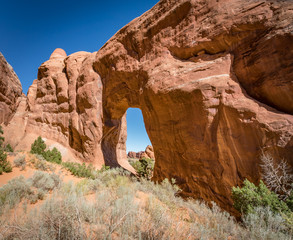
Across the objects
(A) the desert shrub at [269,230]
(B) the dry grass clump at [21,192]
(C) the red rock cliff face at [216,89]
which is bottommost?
(A) the desert shrub at [269,230]

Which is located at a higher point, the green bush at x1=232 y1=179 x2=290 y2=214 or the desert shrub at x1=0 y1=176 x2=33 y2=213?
the desert shrub at x1=0 y1=176 x2=33 y2=213

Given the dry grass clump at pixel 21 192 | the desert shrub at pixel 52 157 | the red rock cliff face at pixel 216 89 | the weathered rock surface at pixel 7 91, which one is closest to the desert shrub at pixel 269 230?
the red rock cliff face at pixel 216 89

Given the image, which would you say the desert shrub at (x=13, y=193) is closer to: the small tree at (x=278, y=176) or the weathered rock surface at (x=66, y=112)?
the small tree at (x=278, y=176)

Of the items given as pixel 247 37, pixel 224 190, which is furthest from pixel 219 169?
pixel 247 37

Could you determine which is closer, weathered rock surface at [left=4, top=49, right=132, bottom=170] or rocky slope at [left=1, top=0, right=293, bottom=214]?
rocky slope at [left=1, top=0, right=293, bottom=214]

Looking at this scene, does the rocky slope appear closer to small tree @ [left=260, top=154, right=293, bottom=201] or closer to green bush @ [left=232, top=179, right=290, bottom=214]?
small tree @ [left=260, top=154, right=293, bottom=201]

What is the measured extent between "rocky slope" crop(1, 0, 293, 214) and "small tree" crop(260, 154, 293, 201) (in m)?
0.25

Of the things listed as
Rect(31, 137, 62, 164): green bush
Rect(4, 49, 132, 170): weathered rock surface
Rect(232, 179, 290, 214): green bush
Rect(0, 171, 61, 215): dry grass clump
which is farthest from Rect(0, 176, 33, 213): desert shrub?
Rect(4, 49, 132, 170): weathered rock surface

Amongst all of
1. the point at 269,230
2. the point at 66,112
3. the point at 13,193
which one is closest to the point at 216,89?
the point at 269,230

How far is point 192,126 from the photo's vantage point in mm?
5758

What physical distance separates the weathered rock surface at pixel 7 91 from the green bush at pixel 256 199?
63.9ft

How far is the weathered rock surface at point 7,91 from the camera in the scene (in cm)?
1386

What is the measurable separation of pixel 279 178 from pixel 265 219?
1129 millimetres

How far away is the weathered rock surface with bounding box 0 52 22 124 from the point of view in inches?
546
